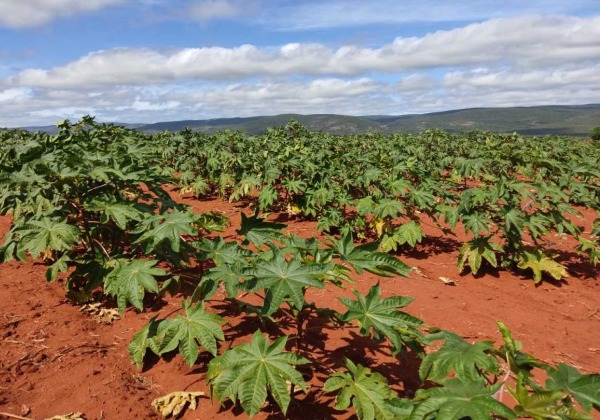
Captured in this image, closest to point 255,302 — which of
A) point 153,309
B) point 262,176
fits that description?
point 153,309

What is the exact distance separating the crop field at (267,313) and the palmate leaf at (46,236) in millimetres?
22

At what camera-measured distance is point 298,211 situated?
8.56 metres

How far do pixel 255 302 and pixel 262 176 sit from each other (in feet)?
18.1

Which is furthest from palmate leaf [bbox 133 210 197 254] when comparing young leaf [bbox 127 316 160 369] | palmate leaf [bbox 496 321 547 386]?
palmate leaf [bbox 496 321 547 386]

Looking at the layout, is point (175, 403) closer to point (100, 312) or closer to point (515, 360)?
point (100, 312)

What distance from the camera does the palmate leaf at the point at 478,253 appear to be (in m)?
5.65

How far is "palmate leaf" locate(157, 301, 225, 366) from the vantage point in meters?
2.66

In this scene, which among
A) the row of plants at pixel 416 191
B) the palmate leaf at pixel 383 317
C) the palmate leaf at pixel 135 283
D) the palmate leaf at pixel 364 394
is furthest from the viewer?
the row of plants at pixel 416 191

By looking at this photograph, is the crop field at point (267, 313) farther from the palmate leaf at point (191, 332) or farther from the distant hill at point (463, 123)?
the distant hill at point (463, 123)

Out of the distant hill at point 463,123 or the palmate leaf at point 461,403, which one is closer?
the palmate leaf at point 461,403

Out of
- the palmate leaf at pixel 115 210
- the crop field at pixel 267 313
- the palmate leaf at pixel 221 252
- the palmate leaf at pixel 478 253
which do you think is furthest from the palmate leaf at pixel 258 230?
the palmate leaf at pixel 478 253

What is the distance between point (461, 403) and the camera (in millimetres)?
1571

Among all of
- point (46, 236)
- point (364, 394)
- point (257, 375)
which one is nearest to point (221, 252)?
point (257, 375)

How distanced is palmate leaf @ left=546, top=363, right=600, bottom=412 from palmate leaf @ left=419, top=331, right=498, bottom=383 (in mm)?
246
